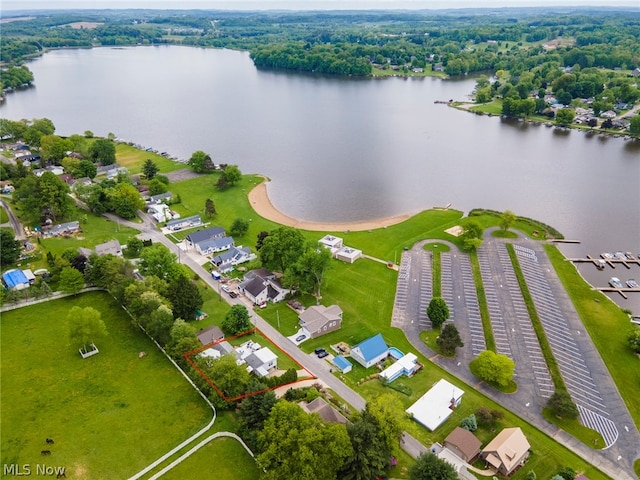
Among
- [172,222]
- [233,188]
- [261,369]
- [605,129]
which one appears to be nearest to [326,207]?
[233,188]

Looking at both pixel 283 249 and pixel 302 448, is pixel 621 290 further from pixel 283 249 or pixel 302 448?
pixel 302 448

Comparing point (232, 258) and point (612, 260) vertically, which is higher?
point (232, 258)

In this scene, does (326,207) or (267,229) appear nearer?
(267,229)

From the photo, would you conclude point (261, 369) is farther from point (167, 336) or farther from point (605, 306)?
point (605, 306)

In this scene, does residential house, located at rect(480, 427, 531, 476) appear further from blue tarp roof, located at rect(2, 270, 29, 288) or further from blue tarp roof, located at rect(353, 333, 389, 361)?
blue tarp roof, located at rect(2, 270, 29, 288)

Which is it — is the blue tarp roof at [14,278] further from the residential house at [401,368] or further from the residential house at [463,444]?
the residential house at [463,444]

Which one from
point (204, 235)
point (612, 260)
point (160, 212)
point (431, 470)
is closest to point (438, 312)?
point (431, 470)
